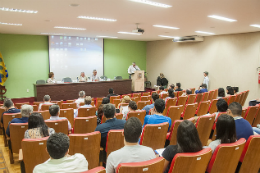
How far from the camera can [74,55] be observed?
1206cm

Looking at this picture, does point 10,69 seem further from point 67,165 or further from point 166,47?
point 67,165

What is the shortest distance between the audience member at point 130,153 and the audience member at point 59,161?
0.25 meters

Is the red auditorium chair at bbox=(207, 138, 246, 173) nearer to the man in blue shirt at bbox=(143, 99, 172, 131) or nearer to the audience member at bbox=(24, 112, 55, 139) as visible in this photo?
the man in blue shirt at bbox=(143, 99, 172, 131)

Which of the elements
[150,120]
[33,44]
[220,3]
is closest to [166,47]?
[33,44]

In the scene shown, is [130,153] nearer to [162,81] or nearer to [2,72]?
[2,72]

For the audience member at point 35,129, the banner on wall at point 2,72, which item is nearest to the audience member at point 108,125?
the audience member at point 35,129

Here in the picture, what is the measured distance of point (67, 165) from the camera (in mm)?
1725

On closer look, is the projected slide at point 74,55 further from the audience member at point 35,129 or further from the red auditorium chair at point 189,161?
the red auditorium chair at point 189,161

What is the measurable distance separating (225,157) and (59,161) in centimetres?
162

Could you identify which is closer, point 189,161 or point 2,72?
point 189,161

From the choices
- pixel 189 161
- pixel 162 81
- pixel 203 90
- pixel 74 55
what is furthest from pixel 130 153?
pixel 162 81

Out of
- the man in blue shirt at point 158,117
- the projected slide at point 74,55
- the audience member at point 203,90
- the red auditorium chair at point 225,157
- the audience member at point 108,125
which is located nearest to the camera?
the red auditorium chair at point 225,157

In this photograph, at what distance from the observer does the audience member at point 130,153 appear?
1.84 meters

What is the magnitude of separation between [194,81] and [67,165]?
11.3 meters
